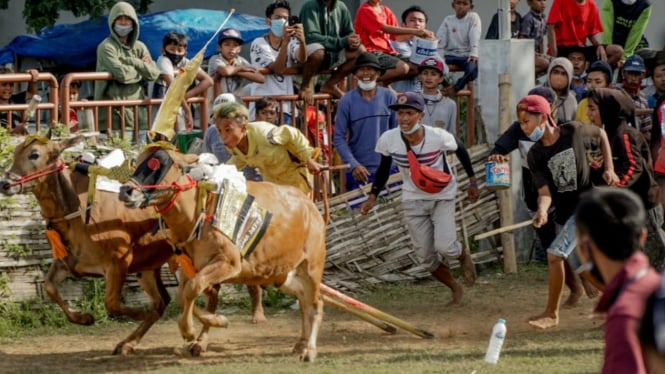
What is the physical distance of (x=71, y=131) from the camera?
12227 mm

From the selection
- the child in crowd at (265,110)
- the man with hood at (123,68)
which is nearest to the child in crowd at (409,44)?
the child in crowd at (265,110)

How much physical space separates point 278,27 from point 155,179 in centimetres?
524

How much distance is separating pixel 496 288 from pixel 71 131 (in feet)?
15.4

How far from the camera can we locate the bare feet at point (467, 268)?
42.5 feet

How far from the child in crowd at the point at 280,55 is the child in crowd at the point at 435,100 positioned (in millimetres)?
1337

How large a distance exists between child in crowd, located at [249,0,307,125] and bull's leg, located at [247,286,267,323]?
7.16 ft

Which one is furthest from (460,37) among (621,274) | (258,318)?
(621,274)

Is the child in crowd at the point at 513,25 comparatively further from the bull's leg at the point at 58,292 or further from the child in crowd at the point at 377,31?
the bull's leg at the point at 58,292

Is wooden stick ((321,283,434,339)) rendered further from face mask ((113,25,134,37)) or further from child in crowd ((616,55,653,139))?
child in crowd ((616,55,653,139))

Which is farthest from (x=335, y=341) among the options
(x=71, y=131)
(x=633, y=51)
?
(x=633, y=51)

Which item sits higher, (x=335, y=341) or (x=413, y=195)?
(x=413, y=195)

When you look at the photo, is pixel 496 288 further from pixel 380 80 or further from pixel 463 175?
pixel 380 80

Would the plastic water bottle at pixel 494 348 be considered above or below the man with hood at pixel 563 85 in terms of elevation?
below

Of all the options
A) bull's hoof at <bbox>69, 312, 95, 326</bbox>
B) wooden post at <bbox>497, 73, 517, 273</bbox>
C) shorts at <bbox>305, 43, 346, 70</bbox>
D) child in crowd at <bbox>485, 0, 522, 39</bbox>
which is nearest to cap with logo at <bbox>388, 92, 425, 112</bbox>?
shorts at <bbox>305, 43, 346, 70</bbox>
